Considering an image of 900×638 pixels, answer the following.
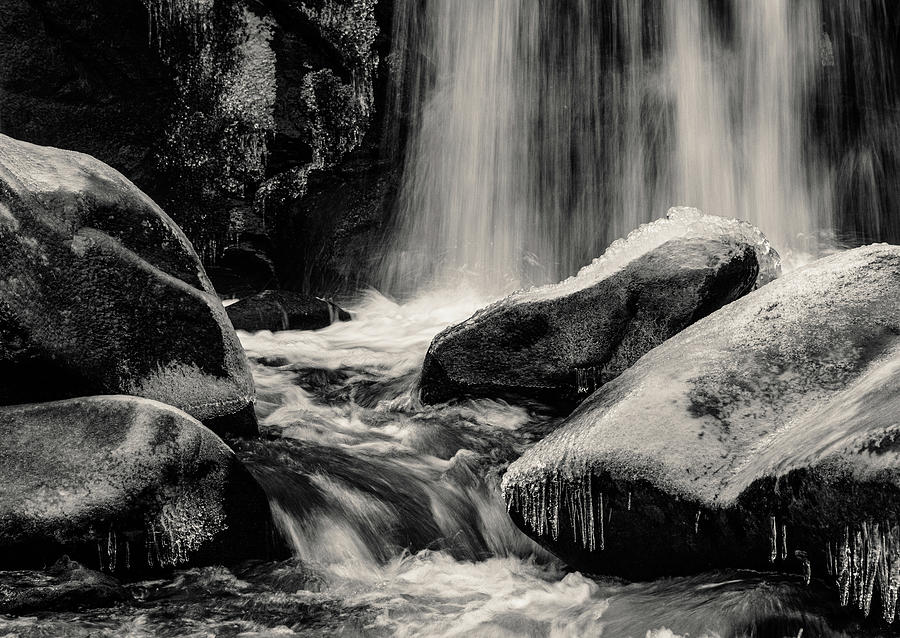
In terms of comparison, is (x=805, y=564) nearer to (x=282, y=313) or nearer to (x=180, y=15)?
(x=282, y=313)

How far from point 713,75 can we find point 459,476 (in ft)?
24.2

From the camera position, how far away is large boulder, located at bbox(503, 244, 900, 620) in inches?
114

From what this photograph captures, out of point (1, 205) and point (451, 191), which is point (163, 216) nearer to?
point (1, 205)

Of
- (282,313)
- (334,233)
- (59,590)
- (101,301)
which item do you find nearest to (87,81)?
(334,233)

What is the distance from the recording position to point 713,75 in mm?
10836

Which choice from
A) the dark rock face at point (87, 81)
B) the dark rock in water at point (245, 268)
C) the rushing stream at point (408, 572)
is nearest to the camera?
the rushing stream at point (408, 572)

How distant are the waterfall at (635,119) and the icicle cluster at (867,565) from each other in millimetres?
7767

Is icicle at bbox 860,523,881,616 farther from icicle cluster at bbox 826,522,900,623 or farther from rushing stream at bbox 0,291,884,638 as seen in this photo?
rushing stream at bbox 0,291,884,638

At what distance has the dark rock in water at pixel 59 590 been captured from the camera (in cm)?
339

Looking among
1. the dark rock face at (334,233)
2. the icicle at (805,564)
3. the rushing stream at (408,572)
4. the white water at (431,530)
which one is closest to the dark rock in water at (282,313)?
the white water at (431,530)

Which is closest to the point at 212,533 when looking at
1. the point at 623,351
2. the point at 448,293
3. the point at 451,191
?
the point at 623,351

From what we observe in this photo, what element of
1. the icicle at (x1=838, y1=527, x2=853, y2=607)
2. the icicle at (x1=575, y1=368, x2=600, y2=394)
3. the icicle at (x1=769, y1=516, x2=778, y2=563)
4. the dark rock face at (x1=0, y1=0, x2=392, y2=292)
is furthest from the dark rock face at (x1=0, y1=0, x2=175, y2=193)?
the icicle at (x1=838, y1=527, x2=853, y2=607)

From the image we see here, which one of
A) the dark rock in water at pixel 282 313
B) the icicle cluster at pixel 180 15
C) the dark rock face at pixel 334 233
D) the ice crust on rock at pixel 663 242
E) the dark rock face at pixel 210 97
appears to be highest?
the icicle cluster at pixel 180 15

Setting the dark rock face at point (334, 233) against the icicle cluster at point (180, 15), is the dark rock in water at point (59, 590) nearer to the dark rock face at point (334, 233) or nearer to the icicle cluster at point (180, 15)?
the dark rock face at point (334, 233)
